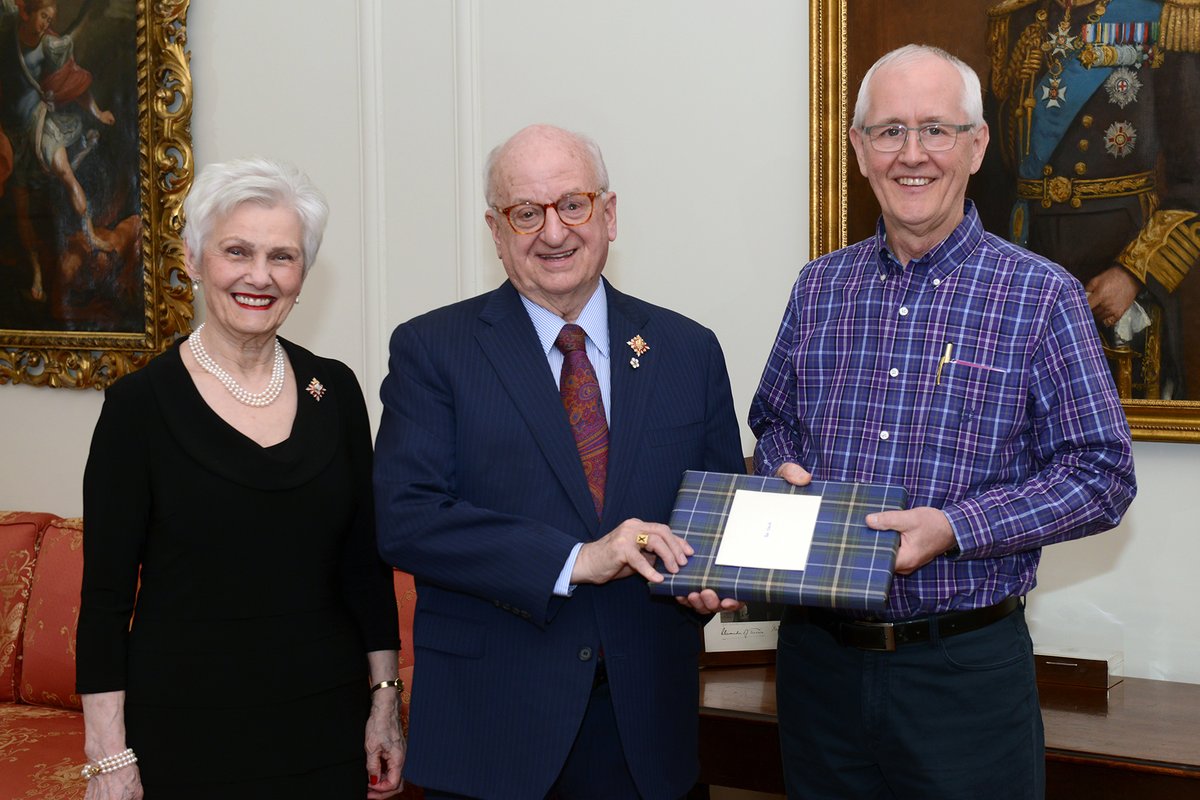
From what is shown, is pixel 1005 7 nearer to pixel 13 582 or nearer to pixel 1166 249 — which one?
pixel 1166 249

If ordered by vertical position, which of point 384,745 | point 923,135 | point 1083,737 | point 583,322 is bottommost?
point 1083,737

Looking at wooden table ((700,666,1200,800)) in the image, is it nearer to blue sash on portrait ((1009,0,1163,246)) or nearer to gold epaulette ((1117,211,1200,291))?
gold epaulette ((1117,211,1200,291))

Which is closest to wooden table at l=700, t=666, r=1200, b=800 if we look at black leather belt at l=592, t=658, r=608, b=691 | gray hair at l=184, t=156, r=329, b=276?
black leather belt at l=592, t=658, r=608, b=691

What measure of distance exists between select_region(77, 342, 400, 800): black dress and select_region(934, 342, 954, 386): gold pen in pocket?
120 cm

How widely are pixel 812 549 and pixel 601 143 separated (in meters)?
2.05

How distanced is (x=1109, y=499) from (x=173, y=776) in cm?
180

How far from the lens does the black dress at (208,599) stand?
2.30 m

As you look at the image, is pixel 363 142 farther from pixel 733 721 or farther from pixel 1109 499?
pixel 1109 499

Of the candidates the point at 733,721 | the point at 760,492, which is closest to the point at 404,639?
the point at 733,721

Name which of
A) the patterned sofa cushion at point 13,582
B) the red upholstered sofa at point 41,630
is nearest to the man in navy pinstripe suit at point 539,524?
the red upholstered sofa at point 41,630

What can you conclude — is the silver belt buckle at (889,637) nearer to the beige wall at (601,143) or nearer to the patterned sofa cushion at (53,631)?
the beige wall at (601,143)

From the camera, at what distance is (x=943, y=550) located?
2.22m

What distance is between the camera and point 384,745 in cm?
254

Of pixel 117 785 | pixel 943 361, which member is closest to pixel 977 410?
pixel 943 361
